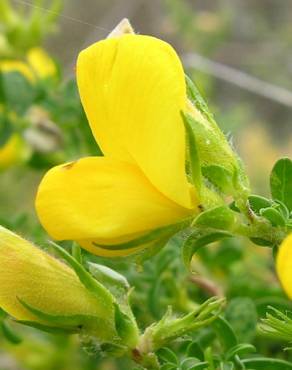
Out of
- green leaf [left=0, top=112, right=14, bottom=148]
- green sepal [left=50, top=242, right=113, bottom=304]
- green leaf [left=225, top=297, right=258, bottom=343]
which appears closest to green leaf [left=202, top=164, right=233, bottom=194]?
green sepal [left=50, top=242, right=113, bottom=304]

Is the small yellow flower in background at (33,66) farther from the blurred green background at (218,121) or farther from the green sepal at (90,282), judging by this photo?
the green sepal at (90,282)

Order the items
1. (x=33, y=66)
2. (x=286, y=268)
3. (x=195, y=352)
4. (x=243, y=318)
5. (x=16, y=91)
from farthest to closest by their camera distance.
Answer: (x=33, y=66) < (x=16, y=91) < (x=243, y=318) < (x=195, y=352) < (x=286, y=268)

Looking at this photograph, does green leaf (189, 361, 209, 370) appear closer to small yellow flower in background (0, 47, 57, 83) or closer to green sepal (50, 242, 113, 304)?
green sepal (50, 242, 113, 304)

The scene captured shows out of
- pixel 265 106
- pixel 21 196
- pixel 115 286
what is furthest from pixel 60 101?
pixel 265 106

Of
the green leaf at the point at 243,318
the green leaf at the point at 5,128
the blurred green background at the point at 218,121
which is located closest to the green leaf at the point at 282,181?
the blurred green background at the point at 218,121

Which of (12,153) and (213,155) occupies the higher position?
(213,155)

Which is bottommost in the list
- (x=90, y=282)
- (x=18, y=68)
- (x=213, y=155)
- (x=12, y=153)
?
(x=12, y=153)

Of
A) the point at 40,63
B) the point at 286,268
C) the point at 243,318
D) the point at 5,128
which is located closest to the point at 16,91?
the point at 5,128

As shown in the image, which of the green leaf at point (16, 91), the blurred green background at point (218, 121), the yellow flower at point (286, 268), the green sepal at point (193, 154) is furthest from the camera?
the green leaf at point (16, 91)

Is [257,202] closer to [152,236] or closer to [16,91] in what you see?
[152,236]
